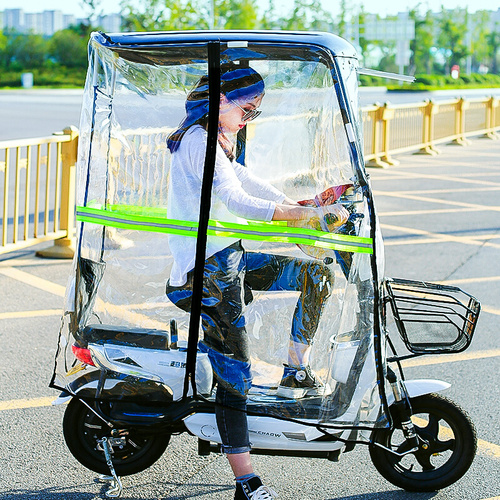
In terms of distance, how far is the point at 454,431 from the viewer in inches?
128

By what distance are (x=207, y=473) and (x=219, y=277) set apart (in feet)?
3.34

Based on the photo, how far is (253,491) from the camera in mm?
3043

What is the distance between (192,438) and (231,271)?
120 centimetres

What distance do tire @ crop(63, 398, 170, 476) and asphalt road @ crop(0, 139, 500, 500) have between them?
8 centimetres

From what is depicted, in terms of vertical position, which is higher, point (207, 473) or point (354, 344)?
point (354, 344)

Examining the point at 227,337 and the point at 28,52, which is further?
the point at 28,52

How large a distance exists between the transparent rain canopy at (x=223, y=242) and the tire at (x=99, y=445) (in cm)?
20

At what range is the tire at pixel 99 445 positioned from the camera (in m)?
3.27

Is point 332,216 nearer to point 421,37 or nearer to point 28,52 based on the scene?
point 28,52

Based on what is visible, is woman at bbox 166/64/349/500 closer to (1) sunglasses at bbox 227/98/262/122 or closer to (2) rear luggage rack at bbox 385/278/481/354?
(1) sunglasses at bbox 227/98/262/122

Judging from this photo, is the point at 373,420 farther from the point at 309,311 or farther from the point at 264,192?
the point at 264,192

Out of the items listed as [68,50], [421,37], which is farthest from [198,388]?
[421,37]

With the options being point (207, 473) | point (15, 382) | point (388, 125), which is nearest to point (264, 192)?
point (207, 473)

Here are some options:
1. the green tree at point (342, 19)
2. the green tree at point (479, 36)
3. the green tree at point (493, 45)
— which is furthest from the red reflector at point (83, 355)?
the green tree at point (493, 45)
